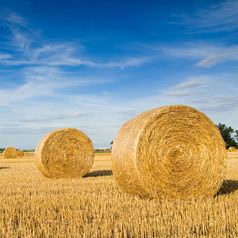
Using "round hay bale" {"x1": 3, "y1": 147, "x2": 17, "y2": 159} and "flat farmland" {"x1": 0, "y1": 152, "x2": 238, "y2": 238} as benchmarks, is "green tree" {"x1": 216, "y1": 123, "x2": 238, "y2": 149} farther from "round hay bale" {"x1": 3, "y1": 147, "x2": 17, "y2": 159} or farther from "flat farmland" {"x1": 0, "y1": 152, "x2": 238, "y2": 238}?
"flat farmland" {"x1": 0, "y1": 152, "x2": 238, "y2": 238}

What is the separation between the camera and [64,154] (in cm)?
1022

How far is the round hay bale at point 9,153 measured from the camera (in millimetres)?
29109

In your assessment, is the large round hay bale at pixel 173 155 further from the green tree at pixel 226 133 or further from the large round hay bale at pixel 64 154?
the green tree at pixel 226 133

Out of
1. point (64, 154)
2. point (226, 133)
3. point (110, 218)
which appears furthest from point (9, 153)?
point (226, 133)

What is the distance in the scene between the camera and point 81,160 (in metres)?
10.4

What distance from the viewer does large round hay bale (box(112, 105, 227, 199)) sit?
5660 mm

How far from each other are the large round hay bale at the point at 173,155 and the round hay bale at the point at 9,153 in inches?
1031

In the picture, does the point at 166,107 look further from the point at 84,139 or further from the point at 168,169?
the point at 84,139

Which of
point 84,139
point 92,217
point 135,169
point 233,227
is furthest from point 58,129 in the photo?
point 233,227

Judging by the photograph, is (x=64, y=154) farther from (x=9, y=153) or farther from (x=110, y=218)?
(x=9, y=153)

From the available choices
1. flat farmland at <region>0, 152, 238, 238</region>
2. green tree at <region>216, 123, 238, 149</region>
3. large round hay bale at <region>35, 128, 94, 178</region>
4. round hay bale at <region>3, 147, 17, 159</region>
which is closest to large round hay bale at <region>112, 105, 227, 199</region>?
flat farmland at <region>0, 152, 238, 238</region>

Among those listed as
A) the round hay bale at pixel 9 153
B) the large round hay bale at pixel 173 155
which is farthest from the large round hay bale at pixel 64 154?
the round hay bale at pixel 9 153

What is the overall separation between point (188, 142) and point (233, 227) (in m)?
2.40

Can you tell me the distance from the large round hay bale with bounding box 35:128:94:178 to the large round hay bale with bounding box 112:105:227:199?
4.44m
